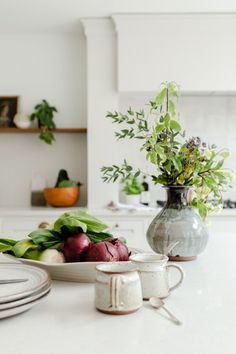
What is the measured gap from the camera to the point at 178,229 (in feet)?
4.38

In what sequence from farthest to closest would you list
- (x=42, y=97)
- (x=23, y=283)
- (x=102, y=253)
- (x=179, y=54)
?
(x=42, y=97), (x=179, y=54), (x=102, y=253), (x=23, y=283)

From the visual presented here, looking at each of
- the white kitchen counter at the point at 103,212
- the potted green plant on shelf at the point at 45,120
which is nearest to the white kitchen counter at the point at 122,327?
the white kitchen counter at the point at 103,212

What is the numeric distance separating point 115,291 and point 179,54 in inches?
119

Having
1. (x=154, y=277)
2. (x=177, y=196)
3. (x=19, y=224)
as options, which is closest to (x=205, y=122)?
(x=19, y=224)

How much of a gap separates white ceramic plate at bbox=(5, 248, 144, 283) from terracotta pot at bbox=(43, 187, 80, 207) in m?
2.47

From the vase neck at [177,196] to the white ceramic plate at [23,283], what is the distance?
1.77ft

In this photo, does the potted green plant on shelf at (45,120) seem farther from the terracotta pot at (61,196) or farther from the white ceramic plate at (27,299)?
the white ceramic plate at (27,299)

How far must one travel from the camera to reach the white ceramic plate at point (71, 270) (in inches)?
41.7

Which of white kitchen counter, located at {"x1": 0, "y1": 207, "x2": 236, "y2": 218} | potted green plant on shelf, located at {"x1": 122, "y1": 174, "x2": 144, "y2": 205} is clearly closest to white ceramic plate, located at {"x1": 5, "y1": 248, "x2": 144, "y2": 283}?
white kitchen counter, located at {"x1": 0, "y1": 207, "x2": 236, "y2": 218}

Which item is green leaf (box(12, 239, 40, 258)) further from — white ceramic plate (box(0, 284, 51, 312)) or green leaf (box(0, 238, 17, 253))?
white ceramic plate (box(0, 284, 51, 312))

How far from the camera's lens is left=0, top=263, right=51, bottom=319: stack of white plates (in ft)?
2.70

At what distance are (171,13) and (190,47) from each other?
32 centimetres

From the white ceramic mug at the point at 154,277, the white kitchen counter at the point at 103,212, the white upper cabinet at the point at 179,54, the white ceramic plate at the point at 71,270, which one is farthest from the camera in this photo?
the white upper cabinet at the point at 179,54

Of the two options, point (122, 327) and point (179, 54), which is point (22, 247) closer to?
point (122, 327)
